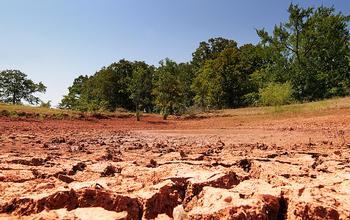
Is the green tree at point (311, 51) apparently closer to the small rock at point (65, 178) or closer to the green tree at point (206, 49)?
the green tree at point (206, 49)

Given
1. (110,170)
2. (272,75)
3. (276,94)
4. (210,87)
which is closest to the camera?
(110,170)

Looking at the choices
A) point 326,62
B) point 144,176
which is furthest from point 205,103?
point 144,176

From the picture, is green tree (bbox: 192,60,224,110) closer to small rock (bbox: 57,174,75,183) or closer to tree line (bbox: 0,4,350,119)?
tree line (bbox: 0,4,350,119)

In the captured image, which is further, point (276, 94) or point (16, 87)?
point (16, 87)

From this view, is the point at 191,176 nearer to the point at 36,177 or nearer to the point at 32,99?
the point at 36,177

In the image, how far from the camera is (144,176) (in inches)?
159

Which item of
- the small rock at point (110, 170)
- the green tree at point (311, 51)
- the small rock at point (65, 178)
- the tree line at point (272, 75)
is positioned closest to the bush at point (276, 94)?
the tree line at point (272, 75)

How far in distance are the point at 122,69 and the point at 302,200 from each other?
61.2 m

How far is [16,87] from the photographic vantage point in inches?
2596

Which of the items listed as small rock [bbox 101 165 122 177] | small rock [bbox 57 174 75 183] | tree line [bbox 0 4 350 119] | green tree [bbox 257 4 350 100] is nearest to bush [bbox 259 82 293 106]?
tree line [bbox 0 4 350 119]

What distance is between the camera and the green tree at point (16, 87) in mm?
65500

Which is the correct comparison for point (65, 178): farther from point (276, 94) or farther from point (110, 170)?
point (276, 94)

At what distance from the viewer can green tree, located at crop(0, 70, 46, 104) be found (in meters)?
65.5

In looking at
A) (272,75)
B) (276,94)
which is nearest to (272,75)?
(272,75)
